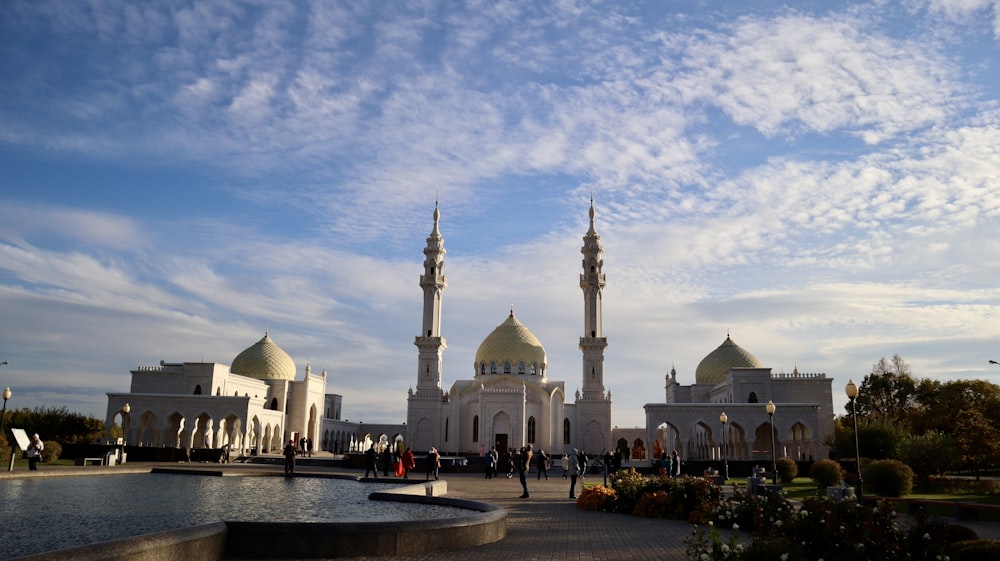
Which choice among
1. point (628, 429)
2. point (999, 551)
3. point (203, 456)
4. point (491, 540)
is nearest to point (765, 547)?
point (999, 551)

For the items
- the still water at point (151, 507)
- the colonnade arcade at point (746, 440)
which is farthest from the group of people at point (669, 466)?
the colonnade arcade at point (746, 440)

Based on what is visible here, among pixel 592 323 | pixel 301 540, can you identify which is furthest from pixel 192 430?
pixel 301 540

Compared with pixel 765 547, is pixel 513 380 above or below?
above

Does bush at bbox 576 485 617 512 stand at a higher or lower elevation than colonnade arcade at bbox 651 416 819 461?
lower

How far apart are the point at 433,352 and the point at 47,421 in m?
23.7

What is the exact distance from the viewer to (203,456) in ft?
133

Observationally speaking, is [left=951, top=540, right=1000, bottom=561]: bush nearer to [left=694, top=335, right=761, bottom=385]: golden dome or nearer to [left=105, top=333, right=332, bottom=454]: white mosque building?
[left=105, top=333, right=332, bottom=454]: white mosque building

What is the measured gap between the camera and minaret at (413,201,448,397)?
56250 millimetres

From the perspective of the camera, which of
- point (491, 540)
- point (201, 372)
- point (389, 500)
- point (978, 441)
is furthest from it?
point (201, 372)

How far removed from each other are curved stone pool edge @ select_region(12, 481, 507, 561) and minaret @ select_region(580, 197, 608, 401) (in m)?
43.9

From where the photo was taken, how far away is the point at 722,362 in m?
57.7

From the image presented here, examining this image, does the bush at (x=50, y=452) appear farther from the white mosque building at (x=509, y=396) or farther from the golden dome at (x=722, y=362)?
the golden dome at (x=722, y=362)

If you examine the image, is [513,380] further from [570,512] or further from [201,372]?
[570,512]

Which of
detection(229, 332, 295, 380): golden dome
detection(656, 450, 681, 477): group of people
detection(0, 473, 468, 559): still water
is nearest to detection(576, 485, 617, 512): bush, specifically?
detection(0, 473, 468, 559): still water
